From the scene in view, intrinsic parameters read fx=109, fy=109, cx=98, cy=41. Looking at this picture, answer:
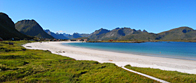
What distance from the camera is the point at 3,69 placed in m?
11.8

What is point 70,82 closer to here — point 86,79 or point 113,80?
point 86,79

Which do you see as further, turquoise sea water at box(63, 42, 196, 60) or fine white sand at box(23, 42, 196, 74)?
turquoise sea water at box(63, 42, 196, 60)

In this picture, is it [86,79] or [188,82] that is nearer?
[188,82]

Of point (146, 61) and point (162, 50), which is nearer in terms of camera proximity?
point (146, 61)

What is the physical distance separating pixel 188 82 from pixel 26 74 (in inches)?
570

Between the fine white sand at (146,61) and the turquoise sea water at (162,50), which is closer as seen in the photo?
the fine white sand at (146,61)

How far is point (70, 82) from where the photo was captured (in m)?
9.02

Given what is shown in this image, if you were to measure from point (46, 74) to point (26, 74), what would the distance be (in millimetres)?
1914

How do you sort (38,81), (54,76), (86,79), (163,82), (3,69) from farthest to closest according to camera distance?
(3,69) < (54,76) < (86,79) < (38,81) < (163,82)

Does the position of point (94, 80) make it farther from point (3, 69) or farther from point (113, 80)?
point (3, 69)

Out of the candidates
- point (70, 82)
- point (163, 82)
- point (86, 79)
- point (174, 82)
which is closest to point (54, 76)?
point (70, 82)

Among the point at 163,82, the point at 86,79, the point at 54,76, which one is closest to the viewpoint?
the point at 163,82

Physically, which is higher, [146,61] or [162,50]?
[162,50]

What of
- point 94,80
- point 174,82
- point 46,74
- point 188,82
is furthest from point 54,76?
point 188,82
